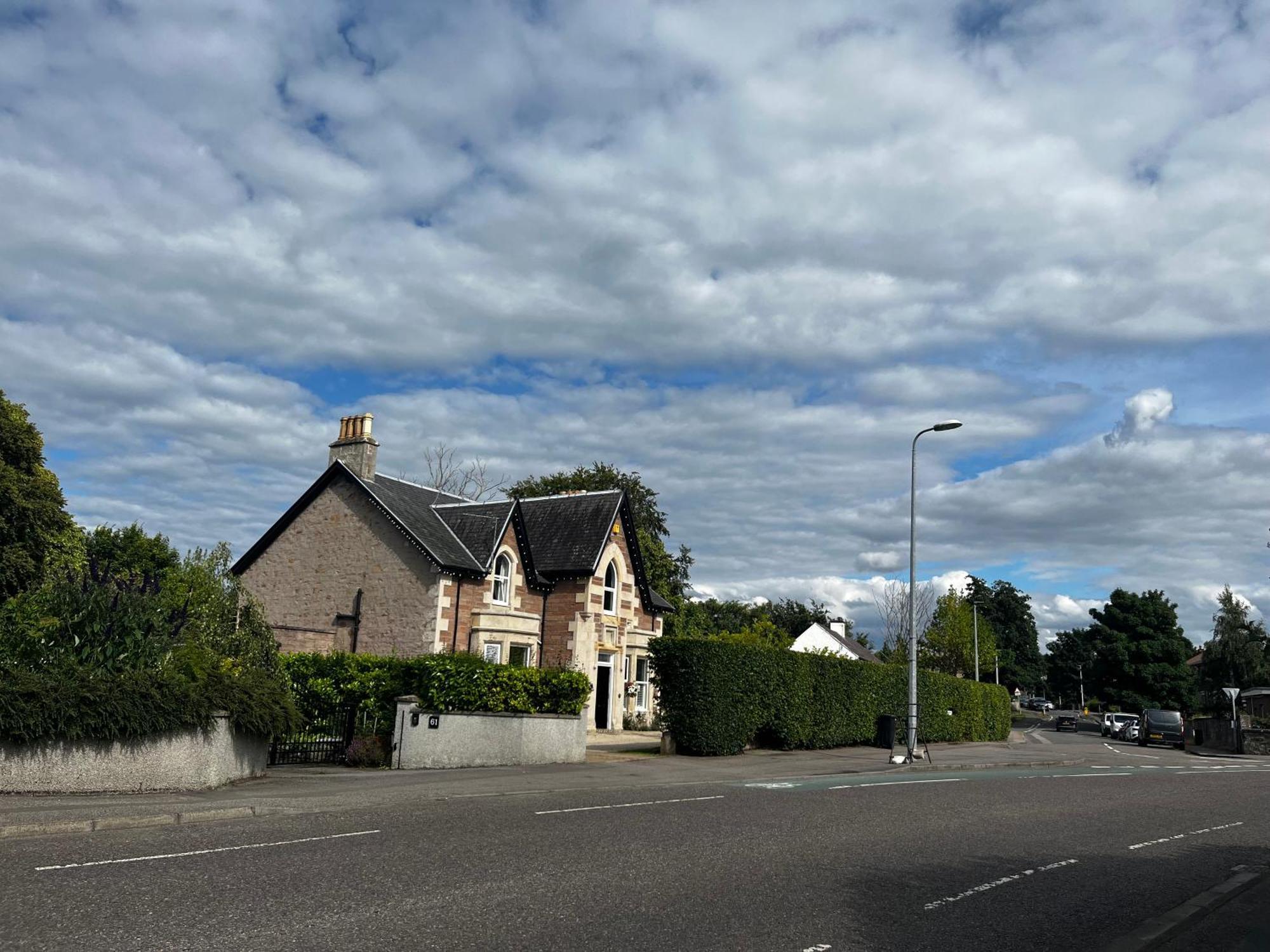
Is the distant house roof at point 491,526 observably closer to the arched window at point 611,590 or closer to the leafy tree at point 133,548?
the arched window at point 611,590

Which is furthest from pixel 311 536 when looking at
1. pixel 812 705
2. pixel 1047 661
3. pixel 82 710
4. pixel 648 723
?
pixel 1047 661

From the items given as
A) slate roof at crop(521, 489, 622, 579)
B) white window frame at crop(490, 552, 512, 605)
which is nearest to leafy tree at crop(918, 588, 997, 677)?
slate roof at crop(521, 489, 622, 579)

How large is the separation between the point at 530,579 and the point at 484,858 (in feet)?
84.9

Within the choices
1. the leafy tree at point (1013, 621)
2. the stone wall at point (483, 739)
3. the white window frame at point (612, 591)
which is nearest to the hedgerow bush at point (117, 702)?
the stone wall at point (483, 739)

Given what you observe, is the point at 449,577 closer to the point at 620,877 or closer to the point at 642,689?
the point at 642,689

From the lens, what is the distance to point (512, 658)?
34375mm

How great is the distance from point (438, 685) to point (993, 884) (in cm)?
1402

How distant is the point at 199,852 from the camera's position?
387 inches

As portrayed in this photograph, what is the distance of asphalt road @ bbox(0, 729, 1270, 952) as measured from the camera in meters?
6.95

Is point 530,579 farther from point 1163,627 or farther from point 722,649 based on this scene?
point 1163,627

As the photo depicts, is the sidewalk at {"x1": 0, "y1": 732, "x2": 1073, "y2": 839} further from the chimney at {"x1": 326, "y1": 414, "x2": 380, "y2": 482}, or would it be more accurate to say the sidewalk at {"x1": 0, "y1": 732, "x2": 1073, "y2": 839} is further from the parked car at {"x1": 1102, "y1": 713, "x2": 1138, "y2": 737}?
the parked car at {"x1": 1102, "y1": 713, "x2": 1138, "y2": 737}

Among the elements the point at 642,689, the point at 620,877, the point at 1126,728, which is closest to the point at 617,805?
the point at 620,877

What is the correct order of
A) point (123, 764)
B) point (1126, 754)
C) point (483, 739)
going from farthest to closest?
point (1126, 754), point (483, 739), point (123, 764)

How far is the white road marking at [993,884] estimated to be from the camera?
8414 mm
